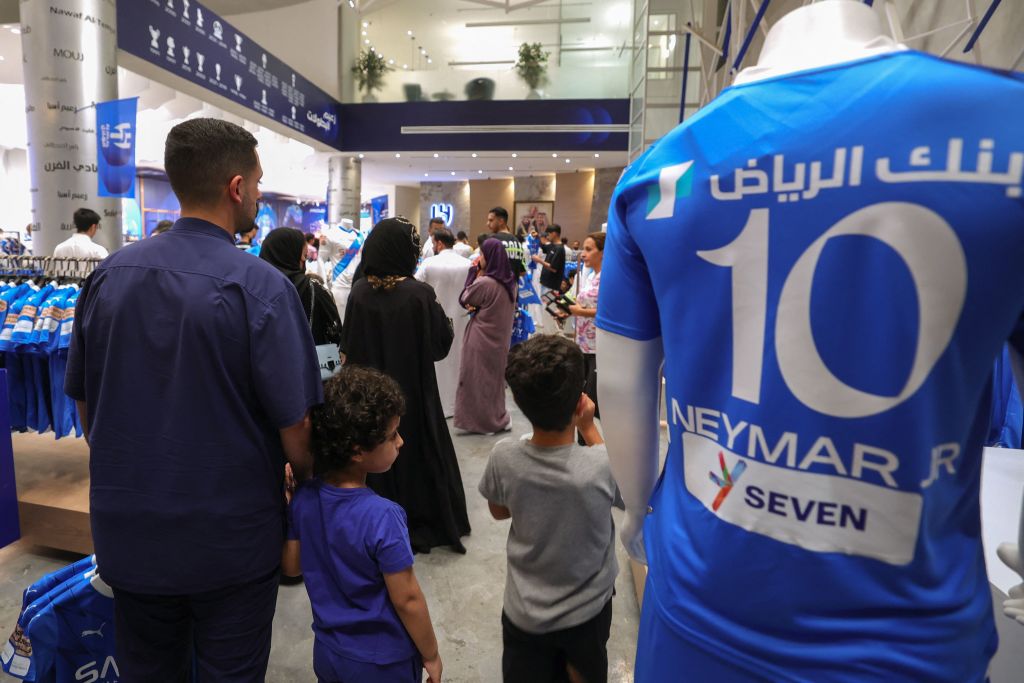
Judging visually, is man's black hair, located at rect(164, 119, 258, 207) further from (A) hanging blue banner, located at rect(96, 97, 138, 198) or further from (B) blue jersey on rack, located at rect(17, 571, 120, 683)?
(A) hanging blue banner, located at rect(96, 97, 138, 198)

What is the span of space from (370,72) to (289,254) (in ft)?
41.5

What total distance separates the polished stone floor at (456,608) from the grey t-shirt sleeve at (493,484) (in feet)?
3.03

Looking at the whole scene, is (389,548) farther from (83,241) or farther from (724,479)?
(83,241)

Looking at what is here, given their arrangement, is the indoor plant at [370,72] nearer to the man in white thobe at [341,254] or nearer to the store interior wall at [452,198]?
the store interior wall at [452,198]

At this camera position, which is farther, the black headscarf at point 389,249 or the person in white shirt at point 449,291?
the person in white shirt at point 449,291

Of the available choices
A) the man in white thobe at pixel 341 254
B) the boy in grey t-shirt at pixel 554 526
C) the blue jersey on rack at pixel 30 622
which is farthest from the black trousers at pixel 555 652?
the man in white thobe at pixel 341 254

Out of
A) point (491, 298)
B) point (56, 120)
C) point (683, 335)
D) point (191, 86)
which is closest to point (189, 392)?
point (683, 335)

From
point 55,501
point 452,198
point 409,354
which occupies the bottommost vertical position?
point 55,501

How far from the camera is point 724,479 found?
0.78 m

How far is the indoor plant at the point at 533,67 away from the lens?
13188 millimetres

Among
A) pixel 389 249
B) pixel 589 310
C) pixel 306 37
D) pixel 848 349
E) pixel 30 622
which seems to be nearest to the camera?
pixel 848 349

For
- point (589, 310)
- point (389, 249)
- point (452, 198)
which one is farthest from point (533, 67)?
point (389, 249)

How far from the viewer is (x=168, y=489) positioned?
125cm

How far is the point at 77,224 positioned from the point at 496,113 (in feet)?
33.1
